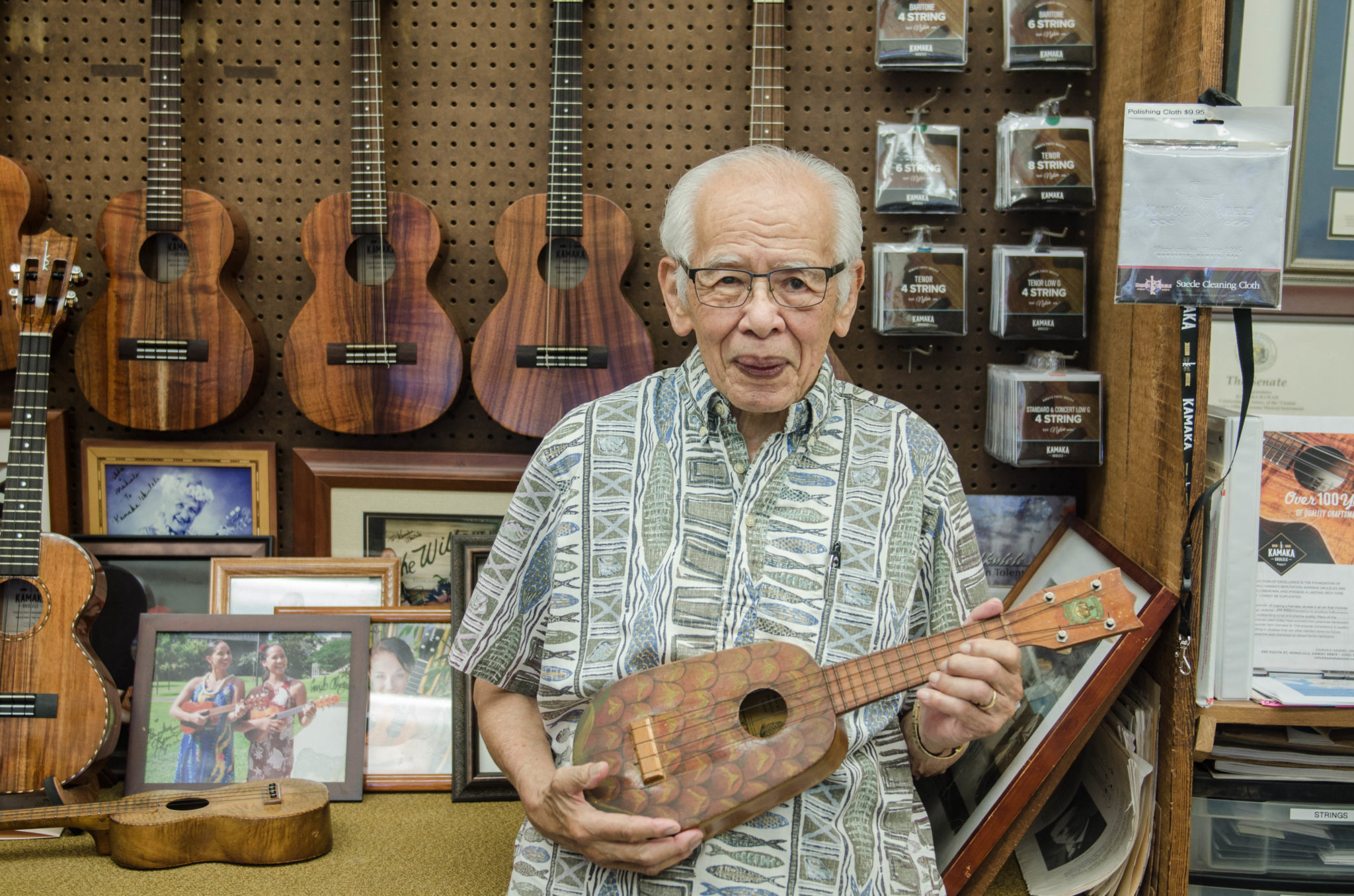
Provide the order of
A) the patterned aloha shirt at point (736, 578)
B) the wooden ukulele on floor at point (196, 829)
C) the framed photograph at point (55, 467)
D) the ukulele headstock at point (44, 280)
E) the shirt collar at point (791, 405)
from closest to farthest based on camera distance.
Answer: the patterned aloha shirt at point (736, 578) < the shirt collar at point (791, 405) < the wooden ukulele on floor at point (196, 829) < the ukulele headstock at point (44, 280) < the framed photograph at point (55, 467)

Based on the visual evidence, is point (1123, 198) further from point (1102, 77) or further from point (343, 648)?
point (343, 648)

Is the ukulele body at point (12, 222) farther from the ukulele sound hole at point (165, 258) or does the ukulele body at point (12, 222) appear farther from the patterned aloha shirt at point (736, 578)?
the patterned aloha shirt at point (736, 578)

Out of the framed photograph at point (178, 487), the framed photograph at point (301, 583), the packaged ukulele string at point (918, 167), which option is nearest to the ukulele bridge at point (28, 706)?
the framed photograph at point (301, 583)

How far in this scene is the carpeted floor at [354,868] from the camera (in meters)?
1.39

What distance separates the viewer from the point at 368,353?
1.74 meters

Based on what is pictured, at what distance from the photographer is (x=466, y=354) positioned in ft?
6.15

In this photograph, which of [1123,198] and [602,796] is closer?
[602,796]

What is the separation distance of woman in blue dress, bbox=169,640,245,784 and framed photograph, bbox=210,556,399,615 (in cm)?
11

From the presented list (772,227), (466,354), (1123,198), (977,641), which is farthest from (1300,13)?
(466,354)

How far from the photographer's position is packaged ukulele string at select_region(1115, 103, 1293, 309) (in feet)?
4.15

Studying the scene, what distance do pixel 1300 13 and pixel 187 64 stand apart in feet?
7.17

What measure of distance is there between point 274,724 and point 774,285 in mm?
1202

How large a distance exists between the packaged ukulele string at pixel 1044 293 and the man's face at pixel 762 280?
0.62 metres

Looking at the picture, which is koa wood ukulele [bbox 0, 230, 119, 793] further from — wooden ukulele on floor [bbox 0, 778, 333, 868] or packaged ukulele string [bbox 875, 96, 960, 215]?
packaged ukulele string [bbox 875, 96, 960, 215]
